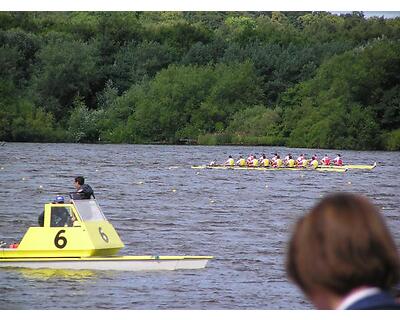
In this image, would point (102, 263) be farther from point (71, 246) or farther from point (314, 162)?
point (314, 162)

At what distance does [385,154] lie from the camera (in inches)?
448

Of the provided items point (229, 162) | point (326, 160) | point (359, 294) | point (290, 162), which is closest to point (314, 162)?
point (290, 162)

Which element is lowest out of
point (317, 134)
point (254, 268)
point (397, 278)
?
point (254, 268)

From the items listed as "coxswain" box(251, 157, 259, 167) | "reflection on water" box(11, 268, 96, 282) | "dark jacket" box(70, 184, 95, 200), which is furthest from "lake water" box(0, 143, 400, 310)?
"coxswain" box(251, 157, 259, 167)

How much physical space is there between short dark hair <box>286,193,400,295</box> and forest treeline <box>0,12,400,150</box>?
851cm

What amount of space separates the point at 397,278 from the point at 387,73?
10.1 m

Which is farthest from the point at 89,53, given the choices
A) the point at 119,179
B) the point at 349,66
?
the point at 349,66

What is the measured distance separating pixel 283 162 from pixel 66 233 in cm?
588

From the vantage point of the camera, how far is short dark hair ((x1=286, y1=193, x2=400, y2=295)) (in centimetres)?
126

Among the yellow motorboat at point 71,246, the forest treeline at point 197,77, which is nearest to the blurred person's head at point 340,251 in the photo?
the forest treeline at point 197,77

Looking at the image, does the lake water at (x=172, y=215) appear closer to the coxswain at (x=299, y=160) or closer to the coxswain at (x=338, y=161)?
the coxswain at (x=338, y=161)

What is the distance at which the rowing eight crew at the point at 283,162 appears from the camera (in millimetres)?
13756
